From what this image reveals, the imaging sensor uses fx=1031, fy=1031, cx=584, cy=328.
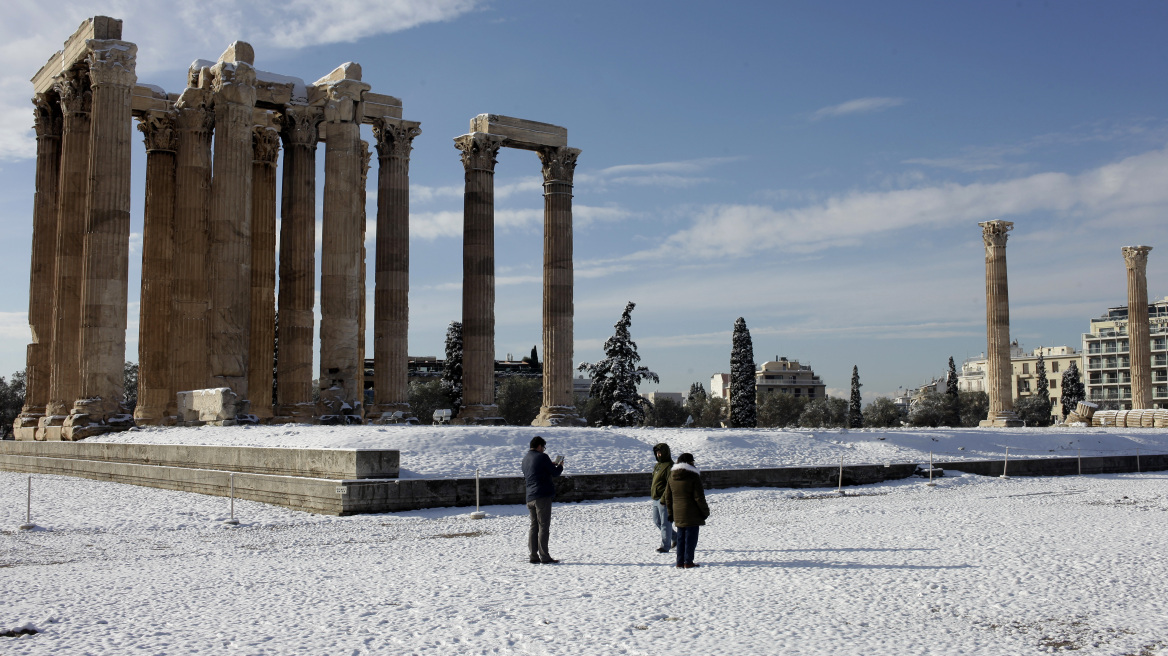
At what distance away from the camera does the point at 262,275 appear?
38.8 m

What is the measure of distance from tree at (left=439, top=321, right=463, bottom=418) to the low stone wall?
4217 cm

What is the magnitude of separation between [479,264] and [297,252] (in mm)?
7504

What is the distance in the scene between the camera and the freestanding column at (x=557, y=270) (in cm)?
4100

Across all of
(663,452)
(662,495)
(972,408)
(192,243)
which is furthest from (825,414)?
(662,495)

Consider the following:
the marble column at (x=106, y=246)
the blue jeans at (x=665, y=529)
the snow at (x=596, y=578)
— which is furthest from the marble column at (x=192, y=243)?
the blue jeans at (x=665, y=529)

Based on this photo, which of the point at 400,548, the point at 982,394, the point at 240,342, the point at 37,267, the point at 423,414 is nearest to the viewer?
the point at 400,548

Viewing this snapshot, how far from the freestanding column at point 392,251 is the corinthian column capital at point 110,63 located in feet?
28.7

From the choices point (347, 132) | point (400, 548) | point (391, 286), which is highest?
point (347, 132)

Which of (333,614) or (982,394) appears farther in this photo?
(982,394)

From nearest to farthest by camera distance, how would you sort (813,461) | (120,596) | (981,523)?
1. (120,596)
2. (981,523)
3. (813,461)

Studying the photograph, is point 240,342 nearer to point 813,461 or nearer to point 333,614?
point 813,461

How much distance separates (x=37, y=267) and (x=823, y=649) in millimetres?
37479

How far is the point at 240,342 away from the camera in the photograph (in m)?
32.4

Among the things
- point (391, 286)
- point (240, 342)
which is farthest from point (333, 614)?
point (391, 286)
